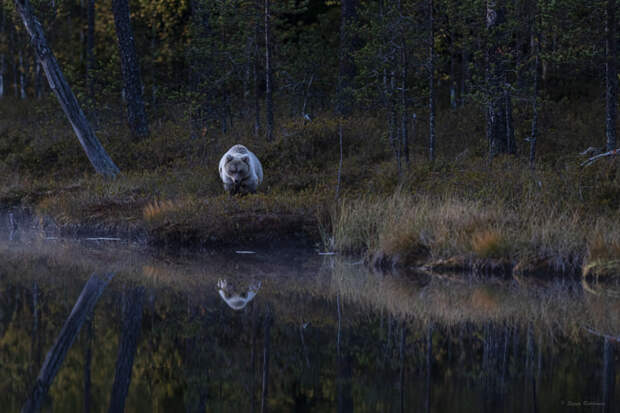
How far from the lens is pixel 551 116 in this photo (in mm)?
22781

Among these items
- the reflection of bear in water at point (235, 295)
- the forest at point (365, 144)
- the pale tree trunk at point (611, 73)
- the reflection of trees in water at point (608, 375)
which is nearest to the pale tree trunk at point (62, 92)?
the forest at point (365, 144)

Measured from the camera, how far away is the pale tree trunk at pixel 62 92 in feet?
71.2

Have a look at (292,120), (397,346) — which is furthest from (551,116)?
(397,346)

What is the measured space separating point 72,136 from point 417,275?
18.0 m

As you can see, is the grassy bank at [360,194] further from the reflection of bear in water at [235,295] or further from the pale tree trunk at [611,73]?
the reflection of bear in water at [235,295]

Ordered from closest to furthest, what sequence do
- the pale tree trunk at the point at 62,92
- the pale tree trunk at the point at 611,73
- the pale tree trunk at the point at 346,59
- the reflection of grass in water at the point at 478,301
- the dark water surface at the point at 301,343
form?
the dark water surface at the point at 301,343, the reflection of grass in water at the point at 478,301, the pale tree trunk at the point at 611,73, the pale tree trunk at the point at 62,92, the pale tree trunk at the point at 346,59

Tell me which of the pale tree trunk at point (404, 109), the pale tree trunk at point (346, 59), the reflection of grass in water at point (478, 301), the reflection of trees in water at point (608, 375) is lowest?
the reflection of trees in water at point (608, 375)

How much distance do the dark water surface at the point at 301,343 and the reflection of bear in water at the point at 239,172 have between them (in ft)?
17.9

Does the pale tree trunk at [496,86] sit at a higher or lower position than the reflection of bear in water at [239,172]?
higher

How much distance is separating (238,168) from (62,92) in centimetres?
876

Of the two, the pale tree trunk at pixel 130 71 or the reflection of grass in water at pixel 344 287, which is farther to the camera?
the pale tree trunk at pixel 130 71

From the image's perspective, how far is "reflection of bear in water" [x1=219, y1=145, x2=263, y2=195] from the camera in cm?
1623

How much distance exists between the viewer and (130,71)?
25438 millimetres

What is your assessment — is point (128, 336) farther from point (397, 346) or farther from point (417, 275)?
point (417, 275)
